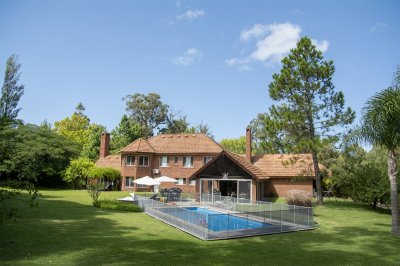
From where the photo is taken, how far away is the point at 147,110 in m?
68.9

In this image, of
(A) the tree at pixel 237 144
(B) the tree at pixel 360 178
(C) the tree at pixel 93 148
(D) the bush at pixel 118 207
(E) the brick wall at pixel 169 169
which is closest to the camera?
(D) the bush at pixel 118 207

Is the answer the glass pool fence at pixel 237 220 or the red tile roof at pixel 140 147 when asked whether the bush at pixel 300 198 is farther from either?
the red tile roof at pixel 140 147

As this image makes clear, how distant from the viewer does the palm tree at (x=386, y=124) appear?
49.1 ft

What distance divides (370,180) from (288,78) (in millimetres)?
10730

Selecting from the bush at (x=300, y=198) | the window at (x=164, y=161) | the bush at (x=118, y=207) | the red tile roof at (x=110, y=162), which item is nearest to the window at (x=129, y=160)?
the window at (x=164, y=161)

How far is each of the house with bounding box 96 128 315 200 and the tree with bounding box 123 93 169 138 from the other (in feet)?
69.8

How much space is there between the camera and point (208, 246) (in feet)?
44.4

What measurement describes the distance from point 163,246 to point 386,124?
1087 cm

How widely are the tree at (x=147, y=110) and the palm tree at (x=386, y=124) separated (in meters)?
54.8

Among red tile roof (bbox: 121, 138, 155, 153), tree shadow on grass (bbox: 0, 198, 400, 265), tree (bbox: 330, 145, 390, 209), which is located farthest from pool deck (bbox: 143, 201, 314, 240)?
red tile roof (bbox: 121, 138, 155, 153)

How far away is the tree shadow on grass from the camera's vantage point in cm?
1092

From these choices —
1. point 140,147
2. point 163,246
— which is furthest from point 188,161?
point 163,246

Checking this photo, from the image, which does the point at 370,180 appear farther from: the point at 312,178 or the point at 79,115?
the point at 79,115

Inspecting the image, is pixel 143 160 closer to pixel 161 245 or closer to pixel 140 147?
pixel 140 147
